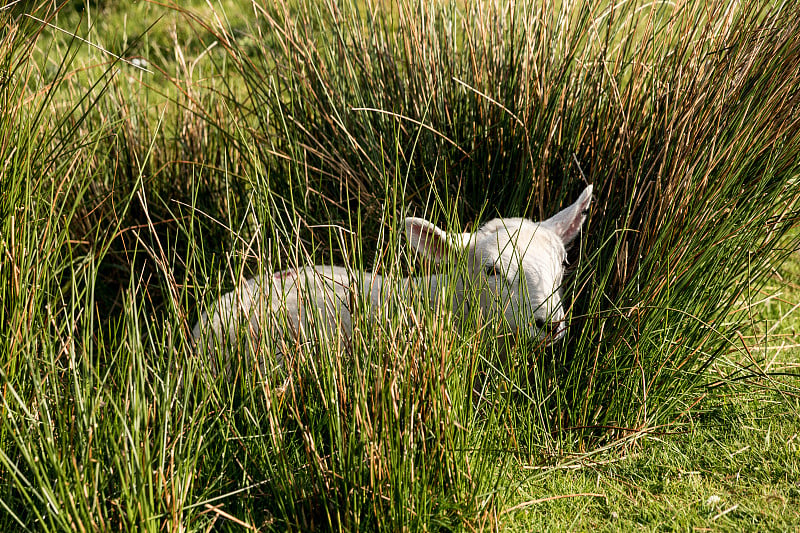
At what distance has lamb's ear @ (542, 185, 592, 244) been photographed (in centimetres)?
290

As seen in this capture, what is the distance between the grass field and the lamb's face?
11 cm

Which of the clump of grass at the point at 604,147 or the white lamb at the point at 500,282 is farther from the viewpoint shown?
the clump of grass at the point at 604,147

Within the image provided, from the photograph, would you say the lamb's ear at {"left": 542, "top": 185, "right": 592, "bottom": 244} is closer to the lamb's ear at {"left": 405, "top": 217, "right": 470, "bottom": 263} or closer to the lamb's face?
the lamb's face

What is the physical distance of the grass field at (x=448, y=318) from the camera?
213 centimetres

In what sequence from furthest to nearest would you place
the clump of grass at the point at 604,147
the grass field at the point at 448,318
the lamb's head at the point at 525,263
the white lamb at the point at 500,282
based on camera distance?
the clump of grass at the point at 604,147 < the lamb's head at the point at 525,263 < the white lamb at the point at 500,282 < the grass field at the point at 448,318

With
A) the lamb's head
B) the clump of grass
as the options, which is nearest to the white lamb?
the lamb's head

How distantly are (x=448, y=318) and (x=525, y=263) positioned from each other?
0.55 m

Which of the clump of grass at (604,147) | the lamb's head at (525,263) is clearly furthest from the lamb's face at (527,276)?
the clump of grass at (604,147)

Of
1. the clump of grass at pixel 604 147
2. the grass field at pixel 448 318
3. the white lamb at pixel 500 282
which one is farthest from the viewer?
the clump of grass at pixel 604 147

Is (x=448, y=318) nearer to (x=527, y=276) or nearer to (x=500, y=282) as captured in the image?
(x=500, y=282)

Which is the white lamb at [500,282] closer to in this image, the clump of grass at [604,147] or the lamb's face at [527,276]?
the lamb's face at [527,276]

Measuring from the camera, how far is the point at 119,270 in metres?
4.26

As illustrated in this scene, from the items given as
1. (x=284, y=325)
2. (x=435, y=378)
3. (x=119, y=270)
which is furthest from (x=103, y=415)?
(x=119, y=270)

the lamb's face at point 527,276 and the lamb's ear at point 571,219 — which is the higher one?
the lamb's ear at point 571,219
